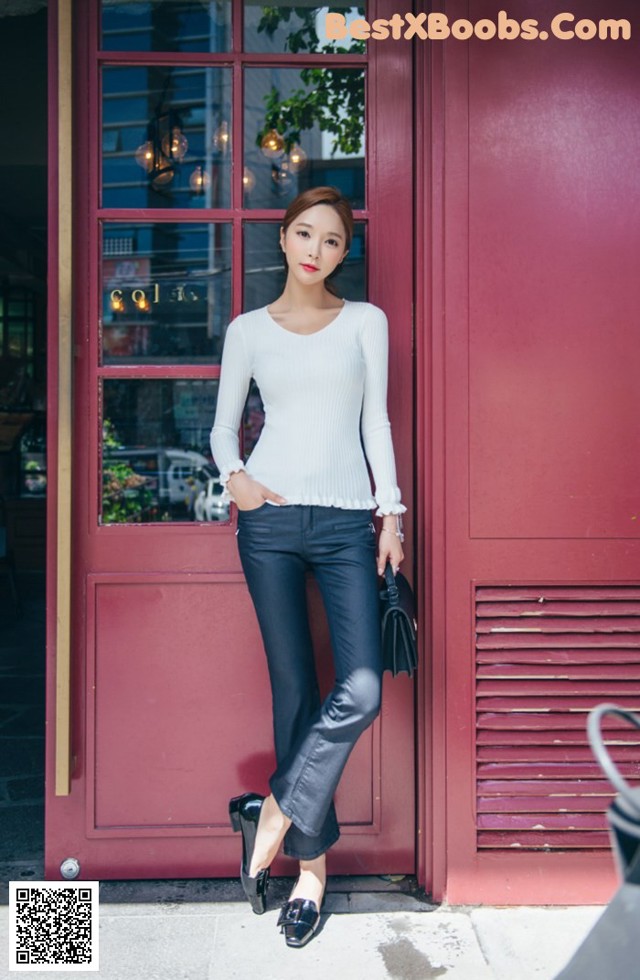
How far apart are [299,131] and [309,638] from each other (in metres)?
1.60

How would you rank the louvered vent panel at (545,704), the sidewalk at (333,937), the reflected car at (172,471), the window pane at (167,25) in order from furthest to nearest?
1. the reflected car at (172,471)
2. the window pane at (167,25)
3. the louvered vent panel at (545,704)
4. the sidewalk at (333,937)

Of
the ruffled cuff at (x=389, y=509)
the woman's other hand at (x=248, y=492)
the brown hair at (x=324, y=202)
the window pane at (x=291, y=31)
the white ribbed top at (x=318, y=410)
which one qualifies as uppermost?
the window pane at (x=291, y=31)

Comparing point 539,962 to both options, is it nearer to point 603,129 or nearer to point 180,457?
point 180,457

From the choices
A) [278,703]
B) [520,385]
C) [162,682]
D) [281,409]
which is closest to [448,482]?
[520,385]

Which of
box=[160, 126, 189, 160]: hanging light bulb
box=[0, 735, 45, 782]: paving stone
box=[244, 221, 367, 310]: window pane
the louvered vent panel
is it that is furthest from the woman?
box=[0, 735, 45, 782]: paving stone

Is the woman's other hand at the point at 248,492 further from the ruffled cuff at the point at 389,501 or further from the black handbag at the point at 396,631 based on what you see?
the black handbag at the point at 396,631

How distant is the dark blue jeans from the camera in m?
2.52

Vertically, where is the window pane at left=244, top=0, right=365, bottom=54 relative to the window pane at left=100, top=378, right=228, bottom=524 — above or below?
above

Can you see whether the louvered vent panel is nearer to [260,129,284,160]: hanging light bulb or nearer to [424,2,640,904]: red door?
[424,2,640,904]: red door

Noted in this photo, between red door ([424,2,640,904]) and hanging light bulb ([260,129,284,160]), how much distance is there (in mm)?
516

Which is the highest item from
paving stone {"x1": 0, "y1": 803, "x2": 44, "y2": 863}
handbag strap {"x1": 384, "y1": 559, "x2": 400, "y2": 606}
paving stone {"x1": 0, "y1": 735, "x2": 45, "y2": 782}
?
handbag strap {"x1": 384, "y1": 559, "x2": 400, "y2": 606}

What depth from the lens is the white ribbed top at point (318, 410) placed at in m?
2.56

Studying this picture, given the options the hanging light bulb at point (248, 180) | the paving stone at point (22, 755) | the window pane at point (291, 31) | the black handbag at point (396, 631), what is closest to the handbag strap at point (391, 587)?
the black handbag at point (396, 631)

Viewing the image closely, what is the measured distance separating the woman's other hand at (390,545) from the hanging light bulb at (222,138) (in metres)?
1.31
